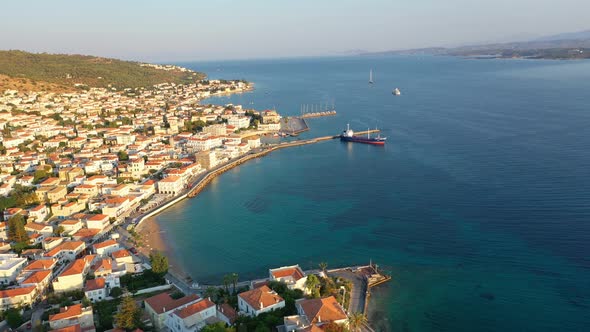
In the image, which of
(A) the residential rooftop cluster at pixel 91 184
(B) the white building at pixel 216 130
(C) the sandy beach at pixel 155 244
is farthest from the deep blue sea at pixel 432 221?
(B) the white building at pixel 216 130

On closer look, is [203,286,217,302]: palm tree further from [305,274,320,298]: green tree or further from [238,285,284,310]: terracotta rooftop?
[305,274,320,298]: green tree

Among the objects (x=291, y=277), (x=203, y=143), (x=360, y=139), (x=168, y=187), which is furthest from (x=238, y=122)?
(x=291, y=277)

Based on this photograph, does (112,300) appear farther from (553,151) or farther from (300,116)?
(300,116)

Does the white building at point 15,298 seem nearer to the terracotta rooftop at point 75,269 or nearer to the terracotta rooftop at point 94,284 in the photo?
the terracotta rooftop at point 75,269

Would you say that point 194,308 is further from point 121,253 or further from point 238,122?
point 238,122

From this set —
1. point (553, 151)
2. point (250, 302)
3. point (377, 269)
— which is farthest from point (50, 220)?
point (553, 151)

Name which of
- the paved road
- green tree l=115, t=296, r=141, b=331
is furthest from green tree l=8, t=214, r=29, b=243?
the paved road
